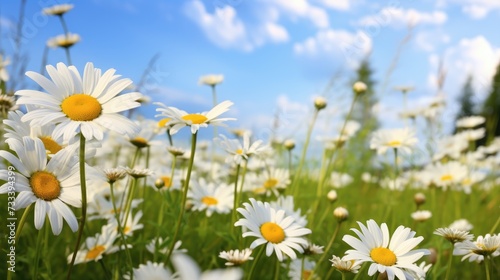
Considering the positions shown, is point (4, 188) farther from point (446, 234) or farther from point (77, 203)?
point (446, 234)

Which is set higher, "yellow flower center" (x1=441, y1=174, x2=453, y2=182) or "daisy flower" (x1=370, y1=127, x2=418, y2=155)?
"daisy flower" (x1=370, y1=127, x2=418, y2=155)

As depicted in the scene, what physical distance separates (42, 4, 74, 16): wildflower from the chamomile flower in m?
1.32

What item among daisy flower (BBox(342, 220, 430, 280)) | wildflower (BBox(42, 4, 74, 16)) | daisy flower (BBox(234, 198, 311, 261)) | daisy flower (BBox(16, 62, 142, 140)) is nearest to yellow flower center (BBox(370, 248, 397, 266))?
daisy flower (BBox(342, 220, 430, 280))

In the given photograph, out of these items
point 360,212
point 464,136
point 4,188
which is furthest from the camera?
point 464,136

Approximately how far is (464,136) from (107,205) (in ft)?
9.92

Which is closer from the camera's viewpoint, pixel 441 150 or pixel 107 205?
pixel 107 205

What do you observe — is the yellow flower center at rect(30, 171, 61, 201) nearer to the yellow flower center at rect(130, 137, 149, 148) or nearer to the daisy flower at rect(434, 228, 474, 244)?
the yellow flower center at rect(130, 137, 149, 148)

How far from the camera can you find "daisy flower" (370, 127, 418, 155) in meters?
2.32

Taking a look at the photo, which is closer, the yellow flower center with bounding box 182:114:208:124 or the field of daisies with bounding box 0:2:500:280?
the field of daisies with bounding box 0:2:500:280

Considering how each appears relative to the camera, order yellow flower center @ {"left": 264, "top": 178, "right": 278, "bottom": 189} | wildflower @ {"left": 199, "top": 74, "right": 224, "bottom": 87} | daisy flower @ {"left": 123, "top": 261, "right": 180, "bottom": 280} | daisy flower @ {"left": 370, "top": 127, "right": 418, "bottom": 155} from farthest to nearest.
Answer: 1. wildflower @ {"left": 199, "top": 74, "right": 224, "bottom": 87}
2. daisy flower @ {"left": 370, "top": 127, "right": 418, "bottom": 155}
3. yellow flower center @ {"left": 264, "top": 178, "right": 278, "bottom": 189}
4. daisy flower @ {"left": 123, "top": 261, "right": 180, "bottom": 280}

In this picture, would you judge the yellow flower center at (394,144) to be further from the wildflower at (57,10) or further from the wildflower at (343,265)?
the wildflower at (57,10)

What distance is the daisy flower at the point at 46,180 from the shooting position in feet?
3.42

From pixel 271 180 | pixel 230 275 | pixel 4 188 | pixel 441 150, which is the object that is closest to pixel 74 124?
pixel 4 188

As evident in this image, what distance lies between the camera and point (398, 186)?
371 centimetres
